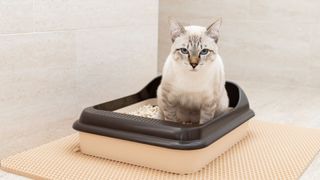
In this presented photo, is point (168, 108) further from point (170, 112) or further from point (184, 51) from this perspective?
point (184, 51)

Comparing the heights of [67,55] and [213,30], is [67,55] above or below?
below

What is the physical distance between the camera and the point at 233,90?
1938mm

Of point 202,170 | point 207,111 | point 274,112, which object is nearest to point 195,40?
point 207,111

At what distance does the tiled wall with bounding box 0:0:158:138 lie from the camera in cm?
163

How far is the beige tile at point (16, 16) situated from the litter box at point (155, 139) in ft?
1.37

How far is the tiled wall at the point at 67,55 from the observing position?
1.63 meters

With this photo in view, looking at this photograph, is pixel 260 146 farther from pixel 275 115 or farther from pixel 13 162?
pixel 13 162

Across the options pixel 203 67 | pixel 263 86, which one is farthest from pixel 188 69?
pixel 263 86

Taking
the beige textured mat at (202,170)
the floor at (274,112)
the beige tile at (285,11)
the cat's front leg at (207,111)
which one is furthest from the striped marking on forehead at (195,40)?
the beige tile at (285,11)

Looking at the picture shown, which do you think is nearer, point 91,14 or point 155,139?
point 155,139

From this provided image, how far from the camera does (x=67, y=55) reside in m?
1.85

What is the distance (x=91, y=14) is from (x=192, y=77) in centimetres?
69

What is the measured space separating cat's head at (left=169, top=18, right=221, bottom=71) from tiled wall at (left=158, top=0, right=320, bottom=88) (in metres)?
1.72

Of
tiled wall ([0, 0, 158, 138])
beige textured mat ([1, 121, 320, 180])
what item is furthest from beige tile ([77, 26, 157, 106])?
beige textured mat ([1, 121, 320, 180])
